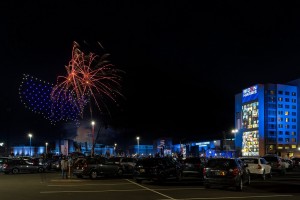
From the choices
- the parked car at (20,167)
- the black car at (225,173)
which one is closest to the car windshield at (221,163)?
the black car at (225,173)

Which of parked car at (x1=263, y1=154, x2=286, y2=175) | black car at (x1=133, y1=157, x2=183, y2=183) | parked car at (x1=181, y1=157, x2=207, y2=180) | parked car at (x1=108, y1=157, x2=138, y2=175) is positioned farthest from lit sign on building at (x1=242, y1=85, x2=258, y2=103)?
black car at (x1=133, y1=157, x2=183, y2=183)

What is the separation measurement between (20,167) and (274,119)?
308 feet

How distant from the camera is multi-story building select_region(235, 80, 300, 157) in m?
119

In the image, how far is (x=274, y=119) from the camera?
12031 centimetres

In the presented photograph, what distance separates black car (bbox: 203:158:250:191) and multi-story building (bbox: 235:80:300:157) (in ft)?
331

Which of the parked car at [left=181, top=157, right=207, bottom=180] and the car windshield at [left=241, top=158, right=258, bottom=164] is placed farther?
the car windshield at [left=241, top=158, right=258, bottom=164]

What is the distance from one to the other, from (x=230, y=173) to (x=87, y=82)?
19955 mm

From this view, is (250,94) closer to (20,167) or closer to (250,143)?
(250,143)

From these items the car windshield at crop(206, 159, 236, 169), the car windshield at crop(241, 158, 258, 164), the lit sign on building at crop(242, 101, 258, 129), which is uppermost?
the lit sign on building at crop(242, 101, 258, 129)

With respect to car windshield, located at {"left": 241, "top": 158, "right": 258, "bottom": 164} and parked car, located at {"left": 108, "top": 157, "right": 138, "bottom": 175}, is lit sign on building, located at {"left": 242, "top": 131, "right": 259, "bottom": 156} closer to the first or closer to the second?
parked car, located at {"left": 108, "top": 157, "right": 138, "bottom": 175}

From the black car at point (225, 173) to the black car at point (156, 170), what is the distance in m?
4.27

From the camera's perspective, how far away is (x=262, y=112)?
120 meters

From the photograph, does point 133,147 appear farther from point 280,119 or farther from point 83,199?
point 83,199

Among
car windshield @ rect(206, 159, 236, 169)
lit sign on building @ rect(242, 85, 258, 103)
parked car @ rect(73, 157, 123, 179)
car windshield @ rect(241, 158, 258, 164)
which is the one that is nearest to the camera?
car windshield @ rect(206, 159, 236, 169)
